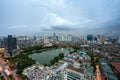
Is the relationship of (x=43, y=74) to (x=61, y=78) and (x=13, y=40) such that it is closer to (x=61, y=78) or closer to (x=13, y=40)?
(x=61, y=78)

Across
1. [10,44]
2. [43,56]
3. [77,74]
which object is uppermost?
[10,44]

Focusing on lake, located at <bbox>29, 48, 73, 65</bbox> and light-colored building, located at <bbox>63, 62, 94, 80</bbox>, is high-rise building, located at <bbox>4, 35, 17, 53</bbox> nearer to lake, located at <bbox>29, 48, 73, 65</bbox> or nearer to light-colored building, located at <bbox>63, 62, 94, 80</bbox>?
lake, located at <bbox>29, 48, 73, 65</bbox>

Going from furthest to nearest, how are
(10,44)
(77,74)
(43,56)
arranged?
(10,44) < (43,56) < (77,74)

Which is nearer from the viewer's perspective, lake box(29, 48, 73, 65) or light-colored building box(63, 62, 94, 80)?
light-colored building box(63, 62, 94, 80)

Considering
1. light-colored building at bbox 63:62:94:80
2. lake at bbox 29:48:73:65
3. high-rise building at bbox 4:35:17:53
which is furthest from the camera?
high-rise building at bbox 4:35:17:53

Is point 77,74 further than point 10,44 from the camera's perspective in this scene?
No

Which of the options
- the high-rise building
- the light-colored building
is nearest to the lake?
the high-rise building

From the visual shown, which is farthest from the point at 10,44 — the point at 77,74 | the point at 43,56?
the point at 77,74

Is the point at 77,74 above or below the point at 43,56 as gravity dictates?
above

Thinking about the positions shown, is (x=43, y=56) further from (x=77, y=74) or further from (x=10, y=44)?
(x=77, y=74)

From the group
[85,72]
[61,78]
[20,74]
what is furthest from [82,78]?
[20,74]

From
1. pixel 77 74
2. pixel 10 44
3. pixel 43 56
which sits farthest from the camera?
pixel 10 44
